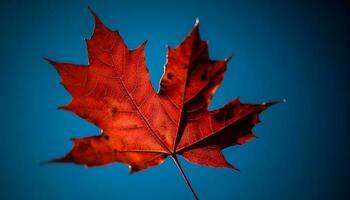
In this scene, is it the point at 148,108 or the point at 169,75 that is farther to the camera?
the point at 148,108

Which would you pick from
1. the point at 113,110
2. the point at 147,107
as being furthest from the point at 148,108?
the point at 113,110

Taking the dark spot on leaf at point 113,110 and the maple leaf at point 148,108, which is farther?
the dark spot on leaf at point 113,110

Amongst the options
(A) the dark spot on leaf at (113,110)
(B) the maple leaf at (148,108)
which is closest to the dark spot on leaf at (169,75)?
(B) the maple leaf at (148,108)

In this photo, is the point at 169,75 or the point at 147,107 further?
the point at 147,107

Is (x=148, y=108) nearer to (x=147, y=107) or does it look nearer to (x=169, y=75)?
(x=147, y=107)

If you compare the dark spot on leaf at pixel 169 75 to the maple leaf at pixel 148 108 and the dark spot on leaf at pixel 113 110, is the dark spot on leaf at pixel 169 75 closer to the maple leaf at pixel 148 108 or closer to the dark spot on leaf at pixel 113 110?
the maple leaf at pixel 148 108

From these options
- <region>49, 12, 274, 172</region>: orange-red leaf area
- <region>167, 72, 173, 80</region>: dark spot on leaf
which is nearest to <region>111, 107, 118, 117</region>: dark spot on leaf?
<region>49, 12, 274, 172</region>: orange-red leaf area

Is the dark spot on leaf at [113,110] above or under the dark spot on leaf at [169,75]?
above
